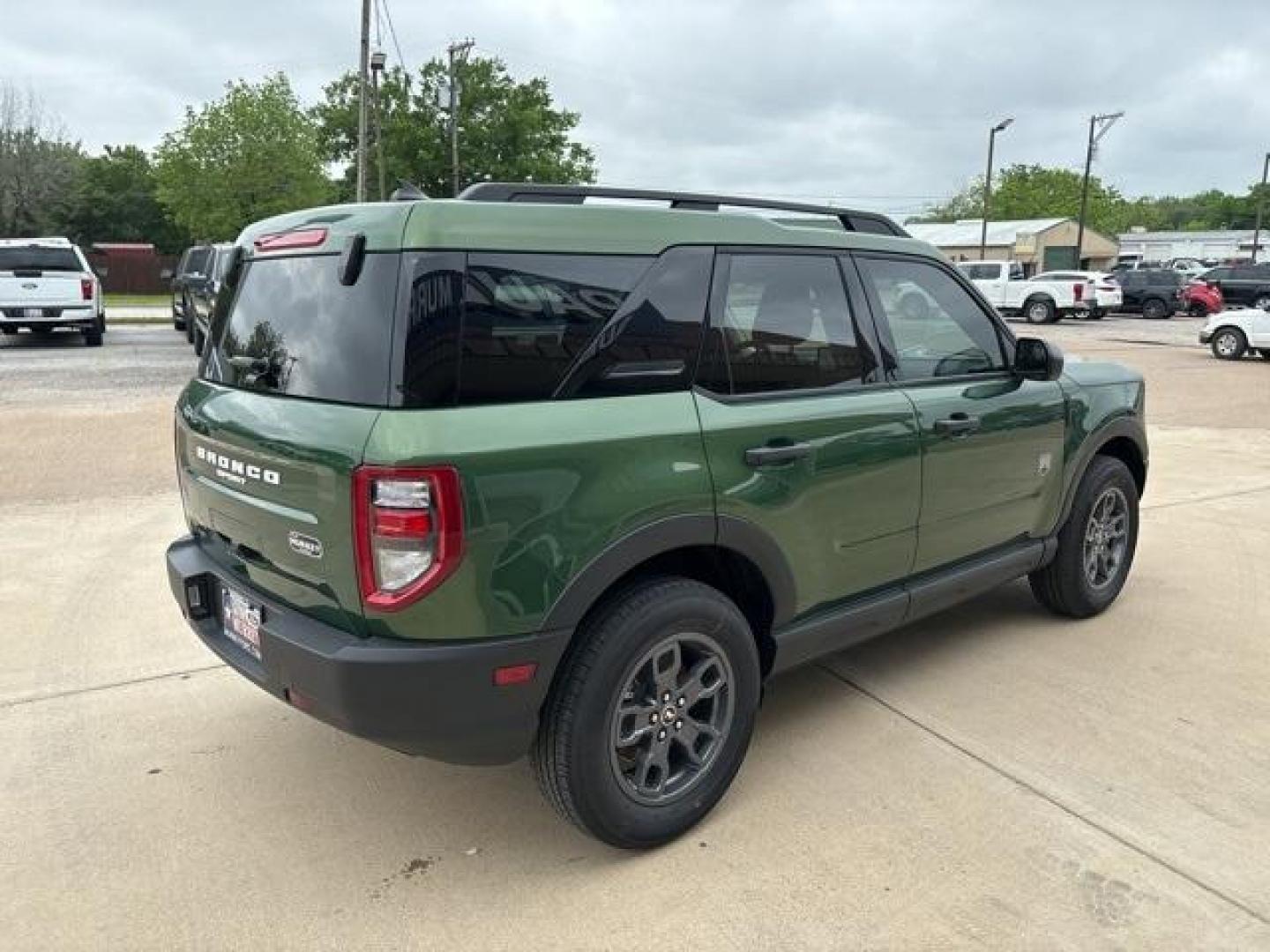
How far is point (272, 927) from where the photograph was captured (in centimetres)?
253

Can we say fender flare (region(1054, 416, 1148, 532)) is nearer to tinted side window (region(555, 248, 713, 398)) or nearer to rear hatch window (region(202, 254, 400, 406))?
tinted side window (region(555, 248, 713, 398))

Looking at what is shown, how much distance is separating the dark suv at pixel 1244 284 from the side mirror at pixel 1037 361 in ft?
102

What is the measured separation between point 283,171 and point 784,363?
39715mm

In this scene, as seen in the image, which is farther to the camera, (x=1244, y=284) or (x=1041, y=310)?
(x=1244, y=284)

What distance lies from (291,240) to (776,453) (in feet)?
5.15

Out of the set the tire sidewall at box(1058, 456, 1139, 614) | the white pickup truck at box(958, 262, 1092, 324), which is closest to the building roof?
the white pickup truck at box(958, 262, 1092, 324)

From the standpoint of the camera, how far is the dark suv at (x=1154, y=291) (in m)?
32.5

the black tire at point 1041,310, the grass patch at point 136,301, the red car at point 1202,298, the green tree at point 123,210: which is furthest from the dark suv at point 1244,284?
the green tree at point 123,210

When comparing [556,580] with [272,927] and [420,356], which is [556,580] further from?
[272,927]

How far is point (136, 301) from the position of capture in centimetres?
3800

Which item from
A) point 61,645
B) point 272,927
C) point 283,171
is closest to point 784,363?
point 272,927

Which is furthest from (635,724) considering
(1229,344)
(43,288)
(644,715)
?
(1229,344)

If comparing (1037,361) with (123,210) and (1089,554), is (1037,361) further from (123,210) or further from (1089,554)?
(123,210)

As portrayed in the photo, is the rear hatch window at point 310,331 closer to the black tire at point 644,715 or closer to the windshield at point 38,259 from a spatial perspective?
the black tire at point 644,715
